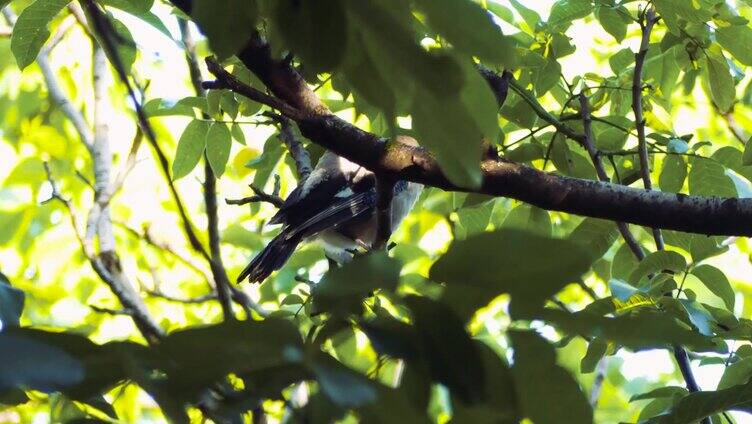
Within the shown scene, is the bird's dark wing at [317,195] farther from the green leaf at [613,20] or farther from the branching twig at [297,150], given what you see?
the green leaf at [613,20]

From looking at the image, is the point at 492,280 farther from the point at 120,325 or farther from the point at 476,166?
the point at 120,325

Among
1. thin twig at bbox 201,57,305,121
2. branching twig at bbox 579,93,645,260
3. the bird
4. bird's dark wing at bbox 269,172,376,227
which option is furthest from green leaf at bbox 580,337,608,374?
bird's dark wing at bbox 269,172,376,227

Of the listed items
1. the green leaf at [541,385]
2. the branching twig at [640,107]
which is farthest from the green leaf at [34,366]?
the branching twig at [640,107]

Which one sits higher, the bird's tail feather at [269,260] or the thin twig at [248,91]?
the bird's tail feather at [269,260]

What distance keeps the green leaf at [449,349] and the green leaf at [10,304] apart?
0.75m

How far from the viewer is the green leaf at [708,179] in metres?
2.99

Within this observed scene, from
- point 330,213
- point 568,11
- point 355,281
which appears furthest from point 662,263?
point 330,213

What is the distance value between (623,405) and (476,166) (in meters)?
5.82

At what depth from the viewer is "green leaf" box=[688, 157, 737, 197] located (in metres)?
2.99

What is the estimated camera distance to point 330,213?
5156 millimetres

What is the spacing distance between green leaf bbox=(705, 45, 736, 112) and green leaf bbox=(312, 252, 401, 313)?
102 inches

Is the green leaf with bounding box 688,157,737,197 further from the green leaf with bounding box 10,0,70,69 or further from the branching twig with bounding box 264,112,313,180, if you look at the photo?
the green leaf with bounding box 10,0,70,69

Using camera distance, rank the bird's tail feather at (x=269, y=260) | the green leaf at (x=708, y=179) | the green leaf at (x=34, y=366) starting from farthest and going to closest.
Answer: the bird's tail feather at (x=269, y=260), the green leaf at (x=708, y=179), the green leaf at (x=34, y=366)

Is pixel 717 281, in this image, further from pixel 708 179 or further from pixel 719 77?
pixel 719 77
